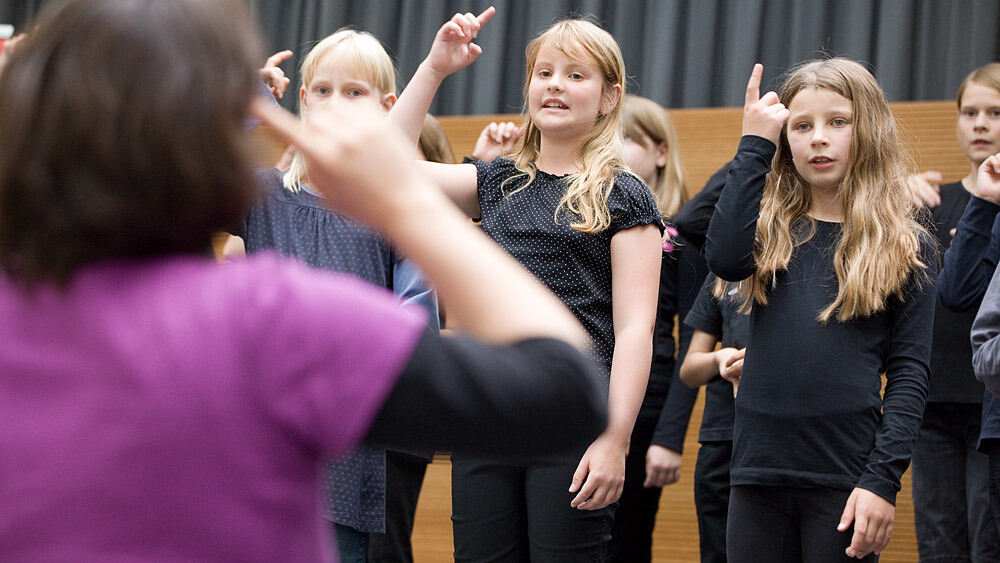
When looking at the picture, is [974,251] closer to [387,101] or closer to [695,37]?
[387,101]

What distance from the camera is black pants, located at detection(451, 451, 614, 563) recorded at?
1.80 m

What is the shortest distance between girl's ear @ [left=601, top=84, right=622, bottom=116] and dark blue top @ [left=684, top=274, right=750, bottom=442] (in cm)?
56

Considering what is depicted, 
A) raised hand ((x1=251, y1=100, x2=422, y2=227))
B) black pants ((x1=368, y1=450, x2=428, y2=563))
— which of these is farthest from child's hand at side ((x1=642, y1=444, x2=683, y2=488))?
raised hand ((x1=251, y1=100, x2=422, y2=227))

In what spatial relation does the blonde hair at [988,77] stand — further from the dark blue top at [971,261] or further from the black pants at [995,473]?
the black pants at [995,473]

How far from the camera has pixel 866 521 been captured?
1.79 m

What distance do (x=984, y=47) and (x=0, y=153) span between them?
3.40 m

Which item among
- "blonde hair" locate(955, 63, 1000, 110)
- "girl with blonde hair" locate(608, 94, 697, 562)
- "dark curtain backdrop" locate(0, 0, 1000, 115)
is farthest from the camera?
"dark curtain backdrop" locate(0, 0, 1000, 115)

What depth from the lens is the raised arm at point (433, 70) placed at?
1.75 meters

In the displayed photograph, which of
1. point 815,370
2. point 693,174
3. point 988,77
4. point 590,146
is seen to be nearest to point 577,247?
point 590,146

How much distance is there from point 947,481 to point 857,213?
2.90 ft

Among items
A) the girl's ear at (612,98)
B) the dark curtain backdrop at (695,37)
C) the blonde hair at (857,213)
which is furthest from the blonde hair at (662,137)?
the girl's ear at (612,98)

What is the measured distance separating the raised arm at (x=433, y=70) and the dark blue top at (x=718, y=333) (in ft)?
3.05

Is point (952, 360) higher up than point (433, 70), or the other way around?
point (433, 70)

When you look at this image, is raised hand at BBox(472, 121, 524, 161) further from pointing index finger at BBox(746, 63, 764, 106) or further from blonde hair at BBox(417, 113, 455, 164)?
pointing index finger at BBox(746, 63, 764, 106)
